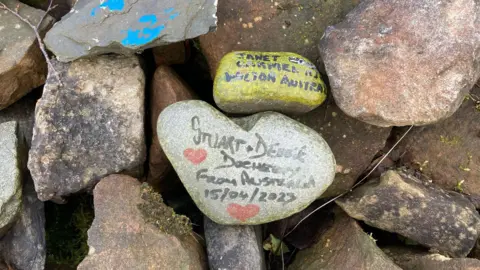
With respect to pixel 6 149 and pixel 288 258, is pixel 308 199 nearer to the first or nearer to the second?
pixel 288 258

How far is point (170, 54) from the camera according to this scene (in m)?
2.54

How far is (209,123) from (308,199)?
1.84 ft

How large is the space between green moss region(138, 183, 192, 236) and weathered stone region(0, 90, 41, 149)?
2.44 feet

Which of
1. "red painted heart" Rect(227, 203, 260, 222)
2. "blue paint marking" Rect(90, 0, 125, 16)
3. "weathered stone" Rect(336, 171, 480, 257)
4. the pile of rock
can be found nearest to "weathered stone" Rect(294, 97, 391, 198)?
the pile of rock

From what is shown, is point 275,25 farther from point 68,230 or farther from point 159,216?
point 68,230

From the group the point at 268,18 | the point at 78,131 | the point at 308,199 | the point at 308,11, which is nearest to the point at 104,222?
the point at 78,131

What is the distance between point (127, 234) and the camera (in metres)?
2.15

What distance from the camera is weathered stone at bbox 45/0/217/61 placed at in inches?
87.2

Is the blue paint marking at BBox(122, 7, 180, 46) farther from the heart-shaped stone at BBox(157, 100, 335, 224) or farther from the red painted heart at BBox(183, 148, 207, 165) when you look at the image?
the red painted heart at BBox(183, 148, 207, 165)

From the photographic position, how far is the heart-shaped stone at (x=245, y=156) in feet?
7.18

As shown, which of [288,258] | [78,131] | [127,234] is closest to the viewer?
[127,234]

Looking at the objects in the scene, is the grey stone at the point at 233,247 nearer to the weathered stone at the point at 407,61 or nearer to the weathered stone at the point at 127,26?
the weathered stone at the point at 407,61

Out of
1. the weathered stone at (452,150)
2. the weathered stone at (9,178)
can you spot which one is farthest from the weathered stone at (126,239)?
the weathered stone at (452,150)

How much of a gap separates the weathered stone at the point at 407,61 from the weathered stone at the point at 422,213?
340 millimetres
